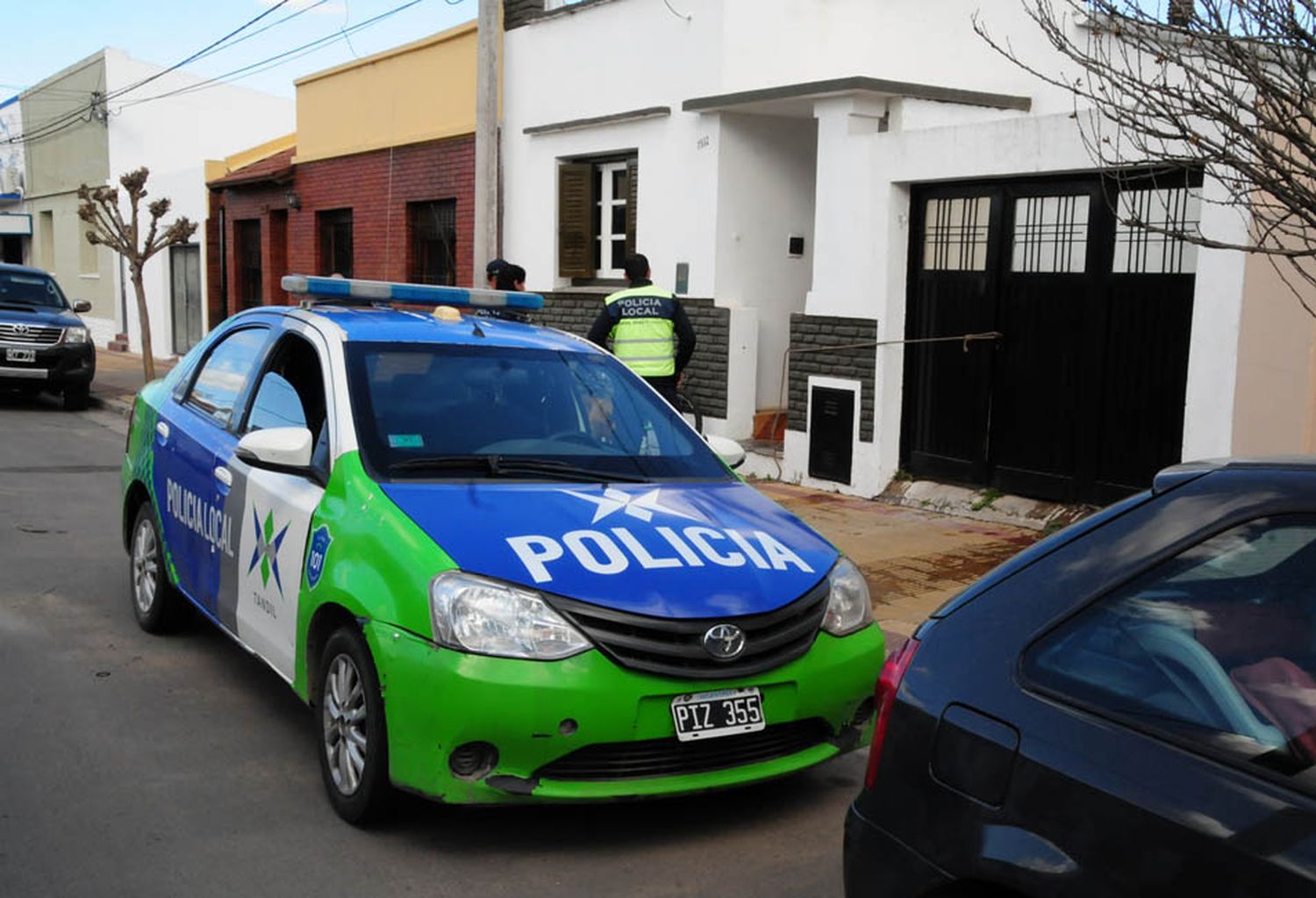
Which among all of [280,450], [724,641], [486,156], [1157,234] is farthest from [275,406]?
[486,156]

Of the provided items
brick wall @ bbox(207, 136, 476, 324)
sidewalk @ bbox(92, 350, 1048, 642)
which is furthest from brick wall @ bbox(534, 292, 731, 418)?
brick wall @ bbox(207, 136, 476, 324)

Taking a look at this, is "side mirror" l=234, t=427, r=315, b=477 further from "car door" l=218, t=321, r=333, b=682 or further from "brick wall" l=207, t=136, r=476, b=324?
"brick wall" l=207, t=136, r=476, b=324

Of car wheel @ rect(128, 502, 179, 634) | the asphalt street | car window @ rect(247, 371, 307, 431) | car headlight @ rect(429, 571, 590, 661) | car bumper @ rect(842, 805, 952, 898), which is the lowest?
the asphalt street

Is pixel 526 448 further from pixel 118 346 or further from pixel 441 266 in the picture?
pixel 118 346

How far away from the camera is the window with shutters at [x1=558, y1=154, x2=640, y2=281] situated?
14.0m

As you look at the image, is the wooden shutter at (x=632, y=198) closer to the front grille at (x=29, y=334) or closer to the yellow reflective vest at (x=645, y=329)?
the yellow reflective vest at (x=645, y=329)

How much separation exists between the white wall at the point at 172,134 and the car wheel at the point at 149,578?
19.1m

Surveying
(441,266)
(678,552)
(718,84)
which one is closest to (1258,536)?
(678,552)

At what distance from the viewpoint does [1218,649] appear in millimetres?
2301

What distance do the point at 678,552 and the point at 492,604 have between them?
653 millimetres

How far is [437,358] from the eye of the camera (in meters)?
5.24

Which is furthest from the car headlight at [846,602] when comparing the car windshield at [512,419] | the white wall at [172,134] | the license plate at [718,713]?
the white wall at [172,134]

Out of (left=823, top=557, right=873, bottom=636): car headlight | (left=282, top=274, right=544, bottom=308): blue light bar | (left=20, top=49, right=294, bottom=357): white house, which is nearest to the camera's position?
(left=823, top=557, right=873, bottom=636): car headlight

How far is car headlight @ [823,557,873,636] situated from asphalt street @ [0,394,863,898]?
673 mm
